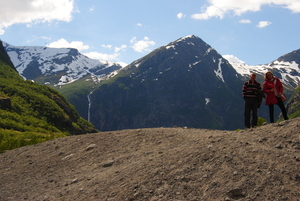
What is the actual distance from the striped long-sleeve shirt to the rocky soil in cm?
328

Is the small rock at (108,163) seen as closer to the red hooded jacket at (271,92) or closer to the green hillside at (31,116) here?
the red hooded jacket at (271,92)

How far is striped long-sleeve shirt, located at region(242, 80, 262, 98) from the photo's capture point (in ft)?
46.9

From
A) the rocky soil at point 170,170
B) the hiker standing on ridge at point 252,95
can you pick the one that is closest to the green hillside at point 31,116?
the rocky soil at point 170,170

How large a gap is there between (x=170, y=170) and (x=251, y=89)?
24.4 feet

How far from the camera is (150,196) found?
7.90 metres

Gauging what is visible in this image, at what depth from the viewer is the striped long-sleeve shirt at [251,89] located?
1430 centimetres

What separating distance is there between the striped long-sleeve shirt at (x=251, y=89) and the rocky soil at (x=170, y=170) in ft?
10.8

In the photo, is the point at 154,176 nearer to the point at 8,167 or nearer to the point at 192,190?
the point at 192,190

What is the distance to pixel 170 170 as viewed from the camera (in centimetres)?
904

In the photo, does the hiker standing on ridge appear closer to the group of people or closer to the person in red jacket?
the group of people

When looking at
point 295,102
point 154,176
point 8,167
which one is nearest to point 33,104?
point 8,167

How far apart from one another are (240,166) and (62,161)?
27.2ft

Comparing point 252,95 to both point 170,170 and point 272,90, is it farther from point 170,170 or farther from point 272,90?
point 170,170

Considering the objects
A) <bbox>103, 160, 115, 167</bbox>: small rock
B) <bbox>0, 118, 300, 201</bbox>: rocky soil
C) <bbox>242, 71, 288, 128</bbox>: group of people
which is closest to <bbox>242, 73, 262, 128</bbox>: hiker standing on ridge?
<bbox>242, 71, 288, 128</bbox>: group of people
